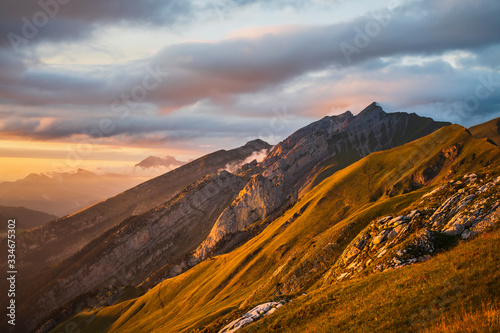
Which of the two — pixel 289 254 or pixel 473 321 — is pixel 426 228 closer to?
pixel 473 321

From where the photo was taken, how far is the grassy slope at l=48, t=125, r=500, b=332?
273 ft

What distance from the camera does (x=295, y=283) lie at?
74.4m

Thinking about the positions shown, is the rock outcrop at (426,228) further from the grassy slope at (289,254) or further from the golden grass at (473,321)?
the golden grass at (473,321)

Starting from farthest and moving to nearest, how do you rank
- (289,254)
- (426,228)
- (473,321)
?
(289,254)
(426,228)
(473,321)

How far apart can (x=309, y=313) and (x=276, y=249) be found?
334 feet

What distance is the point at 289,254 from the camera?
401 ft

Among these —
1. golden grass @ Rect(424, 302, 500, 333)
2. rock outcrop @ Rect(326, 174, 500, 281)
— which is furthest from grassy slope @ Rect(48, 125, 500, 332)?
golden grass @ Rect(424, 302, 500, 333)

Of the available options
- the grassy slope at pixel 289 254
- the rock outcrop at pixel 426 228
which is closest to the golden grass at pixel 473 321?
the rock outcrop at pixel 426 228

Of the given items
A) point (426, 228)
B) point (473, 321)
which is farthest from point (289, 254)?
point (473, 321)

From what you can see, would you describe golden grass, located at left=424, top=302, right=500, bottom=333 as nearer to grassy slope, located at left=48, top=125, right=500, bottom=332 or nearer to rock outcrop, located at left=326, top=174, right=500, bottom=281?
rock outcrop, located at left=326, top=174, right=500, bottom=281

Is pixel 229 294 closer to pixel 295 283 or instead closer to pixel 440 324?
pixel 295 283

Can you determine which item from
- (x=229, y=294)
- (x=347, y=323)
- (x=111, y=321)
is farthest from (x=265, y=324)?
(x=111, y=321)

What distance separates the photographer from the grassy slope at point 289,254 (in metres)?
83.1

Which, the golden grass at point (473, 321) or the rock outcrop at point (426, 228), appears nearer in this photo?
the golden grass at point (473, 321)
